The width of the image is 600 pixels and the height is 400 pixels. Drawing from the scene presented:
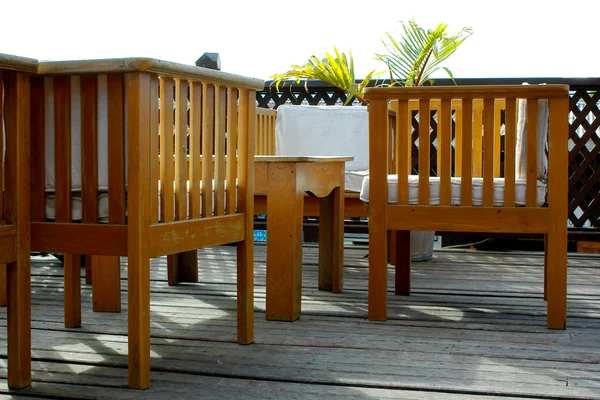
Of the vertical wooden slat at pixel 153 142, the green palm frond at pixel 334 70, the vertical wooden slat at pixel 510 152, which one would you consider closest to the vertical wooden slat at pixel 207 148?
the vertical wooden slat at pixel 153 142

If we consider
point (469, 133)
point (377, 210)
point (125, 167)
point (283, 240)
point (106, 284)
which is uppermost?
point (469, 133)

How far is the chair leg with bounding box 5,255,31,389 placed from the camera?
69.7 inches

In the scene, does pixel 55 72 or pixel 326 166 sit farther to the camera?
pixel 326 166

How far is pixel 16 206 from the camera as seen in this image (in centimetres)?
177

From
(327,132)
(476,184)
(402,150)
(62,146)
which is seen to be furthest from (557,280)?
(327,132)

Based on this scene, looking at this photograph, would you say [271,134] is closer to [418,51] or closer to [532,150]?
[418,51]

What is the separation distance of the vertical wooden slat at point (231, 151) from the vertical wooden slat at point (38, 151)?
52 cm

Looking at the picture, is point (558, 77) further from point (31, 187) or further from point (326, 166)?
point (31, 187)

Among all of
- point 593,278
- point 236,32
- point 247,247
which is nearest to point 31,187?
point 247,247

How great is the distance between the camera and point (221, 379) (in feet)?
6.25

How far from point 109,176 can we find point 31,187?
0.75ft

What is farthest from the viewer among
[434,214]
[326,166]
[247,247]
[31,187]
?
[326,166]

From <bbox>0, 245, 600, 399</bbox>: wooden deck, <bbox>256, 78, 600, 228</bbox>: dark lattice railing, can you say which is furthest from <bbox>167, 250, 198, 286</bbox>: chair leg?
<bbox>256, 78, 600, 228</bbox>: dark lattice railing

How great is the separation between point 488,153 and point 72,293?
1436 millimetres
